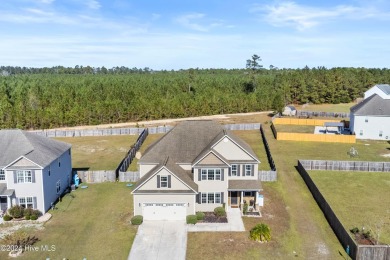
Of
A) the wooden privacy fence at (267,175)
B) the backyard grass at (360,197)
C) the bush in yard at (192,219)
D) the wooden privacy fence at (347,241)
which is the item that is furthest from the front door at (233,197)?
the backyard grass at (360,197)

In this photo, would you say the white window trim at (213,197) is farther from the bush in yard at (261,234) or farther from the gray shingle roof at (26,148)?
the gray shingle roof at (26,148)

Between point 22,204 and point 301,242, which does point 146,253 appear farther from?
point 22,204

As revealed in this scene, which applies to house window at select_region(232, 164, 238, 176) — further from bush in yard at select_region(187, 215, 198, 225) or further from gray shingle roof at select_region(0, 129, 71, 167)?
gray shingle roof at select_region(0, 129, 71, 167)

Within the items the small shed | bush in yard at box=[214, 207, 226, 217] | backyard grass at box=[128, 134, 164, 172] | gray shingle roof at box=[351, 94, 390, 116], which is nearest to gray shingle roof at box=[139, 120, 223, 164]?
bush in yard at box=[214, 207, 226, 217]

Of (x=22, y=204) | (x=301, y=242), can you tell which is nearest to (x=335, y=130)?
(x=301, y=242)

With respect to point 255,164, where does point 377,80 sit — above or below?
above

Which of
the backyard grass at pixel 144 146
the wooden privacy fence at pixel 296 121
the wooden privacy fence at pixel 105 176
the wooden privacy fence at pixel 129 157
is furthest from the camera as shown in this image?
the wooden privacy fence at pixel 296 121
